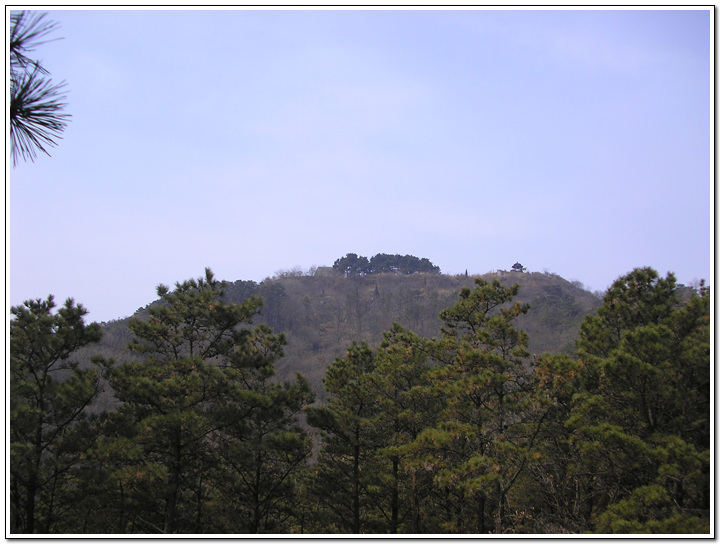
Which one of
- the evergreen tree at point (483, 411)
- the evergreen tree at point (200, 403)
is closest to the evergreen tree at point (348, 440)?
the evergreen tree at point (200, 403)

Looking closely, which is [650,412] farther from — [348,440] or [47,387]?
[47,387]

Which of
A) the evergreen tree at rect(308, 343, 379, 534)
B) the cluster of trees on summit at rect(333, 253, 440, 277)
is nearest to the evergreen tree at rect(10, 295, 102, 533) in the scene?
the evergreen tree at rect(308, 343, 379, 534)

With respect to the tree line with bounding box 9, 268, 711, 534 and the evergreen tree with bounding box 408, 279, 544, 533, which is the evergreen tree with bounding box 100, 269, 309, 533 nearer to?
the tree line with bounding box 9, 268, 711, 534

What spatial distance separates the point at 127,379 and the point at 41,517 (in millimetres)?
4665

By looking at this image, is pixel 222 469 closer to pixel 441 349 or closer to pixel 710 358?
pixel 441 349

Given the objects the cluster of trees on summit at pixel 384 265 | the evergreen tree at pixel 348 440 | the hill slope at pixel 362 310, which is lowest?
the evergreen tree at pixel 348 440

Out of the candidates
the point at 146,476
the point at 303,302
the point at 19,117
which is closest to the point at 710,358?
the point at 19,117

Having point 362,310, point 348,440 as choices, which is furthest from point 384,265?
point 348,440

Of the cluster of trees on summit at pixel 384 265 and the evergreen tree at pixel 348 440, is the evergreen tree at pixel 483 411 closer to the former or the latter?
the evergreen tree at pixel 348 440

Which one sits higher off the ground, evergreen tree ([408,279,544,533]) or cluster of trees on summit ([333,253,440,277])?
cluster of trees on summit ([333,253,440,277])

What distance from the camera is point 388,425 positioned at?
14562 mm

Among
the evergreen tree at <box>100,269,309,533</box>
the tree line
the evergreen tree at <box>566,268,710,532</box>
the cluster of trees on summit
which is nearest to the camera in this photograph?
the evergreen tree at <box>566,268,710,532</box>

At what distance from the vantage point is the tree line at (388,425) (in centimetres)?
891

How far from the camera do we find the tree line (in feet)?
29.2
